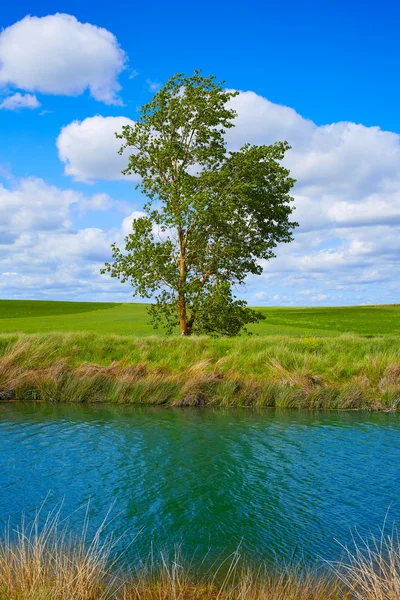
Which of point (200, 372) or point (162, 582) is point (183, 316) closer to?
point (200, 372)

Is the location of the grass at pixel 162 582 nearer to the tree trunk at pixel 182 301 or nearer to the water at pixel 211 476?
the water at pixel 211 476

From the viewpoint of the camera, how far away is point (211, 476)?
1181cm

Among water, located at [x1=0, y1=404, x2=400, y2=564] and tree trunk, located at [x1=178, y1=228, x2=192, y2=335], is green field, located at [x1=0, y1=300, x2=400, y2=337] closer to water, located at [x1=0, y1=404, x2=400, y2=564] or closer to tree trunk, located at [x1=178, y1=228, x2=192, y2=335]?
tree trunk, located at [x1=178, y1=228, x2=192, y2=335]

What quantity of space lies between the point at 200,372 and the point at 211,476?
8902 mm

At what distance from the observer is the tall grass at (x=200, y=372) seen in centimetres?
2003

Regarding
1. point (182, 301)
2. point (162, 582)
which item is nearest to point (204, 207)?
point (182, 301)

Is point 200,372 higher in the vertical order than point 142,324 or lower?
lower

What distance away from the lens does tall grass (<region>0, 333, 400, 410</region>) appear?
20.0 meters

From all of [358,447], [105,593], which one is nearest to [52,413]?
[358,447]

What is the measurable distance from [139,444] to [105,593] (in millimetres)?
8087

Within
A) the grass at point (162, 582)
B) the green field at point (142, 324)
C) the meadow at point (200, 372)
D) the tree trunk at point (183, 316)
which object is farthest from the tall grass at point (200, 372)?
the grass at point (162, 582)

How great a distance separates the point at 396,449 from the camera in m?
14.1

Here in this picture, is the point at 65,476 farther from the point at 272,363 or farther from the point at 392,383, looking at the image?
the point at 392,383

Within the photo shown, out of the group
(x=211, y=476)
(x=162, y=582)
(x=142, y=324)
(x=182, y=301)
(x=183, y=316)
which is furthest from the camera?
(x=142, y=324)
